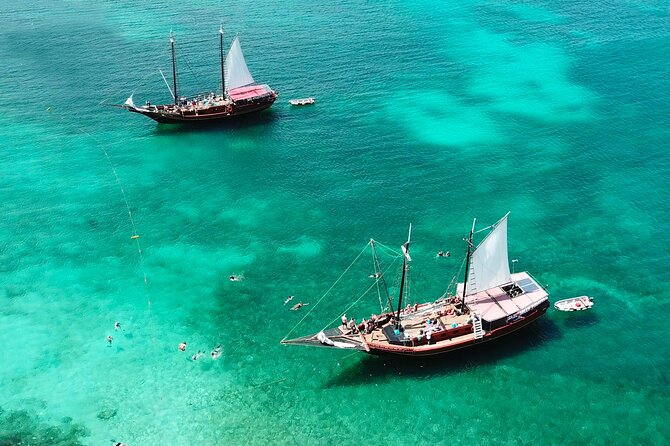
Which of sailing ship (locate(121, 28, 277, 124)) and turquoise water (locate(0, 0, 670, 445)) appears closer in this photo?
turquoise water (locate(0, 0, 670, 445))

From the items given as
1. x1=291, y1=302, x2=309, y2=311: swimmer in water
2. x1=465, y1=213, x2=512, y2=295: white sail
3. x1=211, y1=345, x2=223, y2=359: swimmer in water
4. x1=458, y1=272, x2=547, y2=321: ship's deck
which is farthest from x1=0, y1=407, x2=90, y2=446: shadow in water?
x1=465, y1=213, x2=512, y2=295: white sail

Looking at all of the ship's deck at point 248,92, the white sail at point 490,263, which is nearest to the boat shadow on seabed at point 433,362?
the white sail at point 490,263

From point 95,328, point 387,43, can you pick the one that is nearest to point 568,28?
point 387,43

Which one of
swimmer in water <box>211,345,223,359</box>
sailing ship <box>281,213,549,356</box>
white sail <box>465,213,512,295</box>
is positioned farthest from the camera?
swimmer in water <box>211,345,223,359</box>

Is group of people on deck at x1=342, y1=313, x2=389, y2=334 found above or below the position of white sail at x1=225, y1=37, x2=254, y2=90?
below

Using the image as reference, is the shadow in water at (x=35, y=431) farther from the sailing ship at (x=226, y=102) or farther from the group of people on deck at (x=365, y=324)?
the sailing ship at (x=226, y=102)

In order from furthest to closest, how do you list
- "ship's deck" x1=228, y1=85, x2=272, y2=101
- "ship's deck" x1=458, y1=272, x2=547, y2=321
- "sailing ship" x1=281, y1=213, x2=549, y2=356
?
1. "ship's deck" x1=228, y1=85, x2=272, y2=101
2. "ship's deck" x1=458, y1=272, x2=547, y2=321
3. "sailing ship" x1=281, y1=213, x2=549, y2=356

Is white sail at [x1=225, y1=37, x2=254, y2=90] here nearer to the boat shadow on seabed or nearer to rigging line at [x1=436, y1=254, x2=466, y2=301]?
rigging line at [x1=436, y1=254, x2=466, y2=301]
